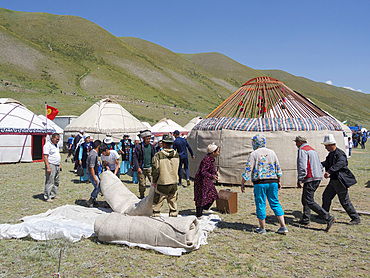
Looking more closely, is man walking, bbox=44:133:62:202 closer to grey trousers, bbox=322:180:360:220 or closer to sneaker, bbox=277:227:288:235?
sneaker, bbox=277:227:288:235

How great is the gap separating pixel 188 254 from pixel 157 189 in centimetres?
149

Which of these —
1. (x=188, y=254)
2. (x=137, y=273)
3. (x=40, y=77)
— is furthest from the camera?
(x=40, y=77)

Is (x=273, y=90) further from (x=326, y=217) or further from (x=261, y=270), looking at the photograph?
(x=261, y=270)

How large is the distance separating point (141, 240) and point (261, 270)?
1848 mm

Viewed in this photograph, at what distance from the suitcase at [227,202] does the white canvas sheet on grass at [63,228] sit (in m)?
0.57

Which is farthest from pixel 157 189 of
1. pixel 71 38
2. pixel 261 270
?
pixel 71 38

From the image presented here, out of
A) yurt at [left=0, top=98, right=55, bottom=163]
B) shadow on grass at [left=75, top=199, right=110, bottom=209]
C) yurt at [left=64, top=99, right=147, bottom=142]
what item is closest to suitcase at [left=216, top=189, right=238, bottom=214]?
shadow on grass at [left=75, top=199, right=110, bottom=209]

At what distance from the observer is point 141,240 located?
15.4 ft

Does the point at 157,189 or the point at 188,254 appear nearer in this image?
the point at 188,254

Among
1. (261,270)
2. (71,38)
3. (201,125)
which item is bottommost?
(261,270)

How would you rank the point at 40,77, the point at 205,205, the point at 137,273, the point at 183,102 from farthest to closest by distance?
the point at 183,102 → the point at 40,77 → the point at 205,205 → the point at 137,273

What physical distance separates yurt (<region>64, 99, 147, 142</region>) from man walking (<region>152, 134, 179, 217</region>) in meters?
14.1

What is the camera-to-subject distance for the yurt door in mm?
16266

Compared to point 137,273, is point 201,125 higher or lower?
higher
